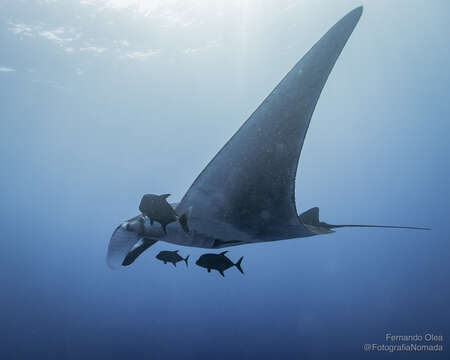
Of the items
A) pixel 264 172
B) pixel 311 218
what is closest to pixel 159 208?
pixel 264 172

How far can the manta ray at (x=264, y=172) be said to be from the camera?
189 centimetres

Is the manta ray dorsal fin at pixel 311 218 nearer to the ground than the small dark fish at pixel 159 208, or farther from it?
nearer to the ground

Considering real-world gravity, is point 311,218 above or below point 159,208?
below

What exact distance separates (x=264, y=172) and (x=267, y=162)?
98 mm

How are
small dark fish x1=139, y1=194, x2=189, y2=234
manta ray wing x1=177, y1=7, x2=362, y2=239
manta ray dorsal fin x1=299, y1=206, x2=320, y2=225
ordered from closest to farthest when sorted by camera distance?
manta ray wing x1=177, y1=7, x2=362, y2=239 → small dark fish x1=139, y1=194, x2=189, y2=234 → manta ray dorsal fin x1=299, y1=206, x2=320, y2=225

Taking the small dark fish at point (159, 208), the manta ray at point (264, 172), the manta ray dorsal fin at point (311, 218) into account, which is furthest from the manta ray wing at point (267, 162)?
the manta ray dorsal fin at point (311, 218)

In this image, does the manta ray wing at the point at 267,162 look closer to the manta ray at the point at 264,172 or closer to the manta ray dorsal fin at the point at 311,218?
the manta ray at the point at 264,172

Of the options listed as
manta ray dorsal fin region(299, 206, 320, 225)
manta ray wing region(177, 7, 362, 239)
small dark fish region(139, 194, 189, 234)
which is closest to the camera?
manta ray wing region(177, 7, 362, 239)

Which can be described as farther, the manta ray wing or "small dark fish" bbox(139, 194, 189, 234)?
"small dark fish" bbox(139, 194, 189, 234)

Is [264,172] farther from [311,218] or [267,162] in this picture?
[311,218]

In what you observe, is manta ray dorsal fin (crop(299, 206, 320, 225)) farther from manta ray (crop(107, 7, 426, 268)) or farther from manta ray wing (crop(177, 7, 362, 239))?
manta ray wing (crop(177, 7, 362, 239))

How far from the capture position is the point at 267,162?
2277 millimetres

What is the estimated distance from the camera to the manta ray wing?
1.87 metres

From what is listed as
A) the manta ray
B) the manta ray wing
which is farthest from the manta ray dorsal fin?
the manta ray wing
